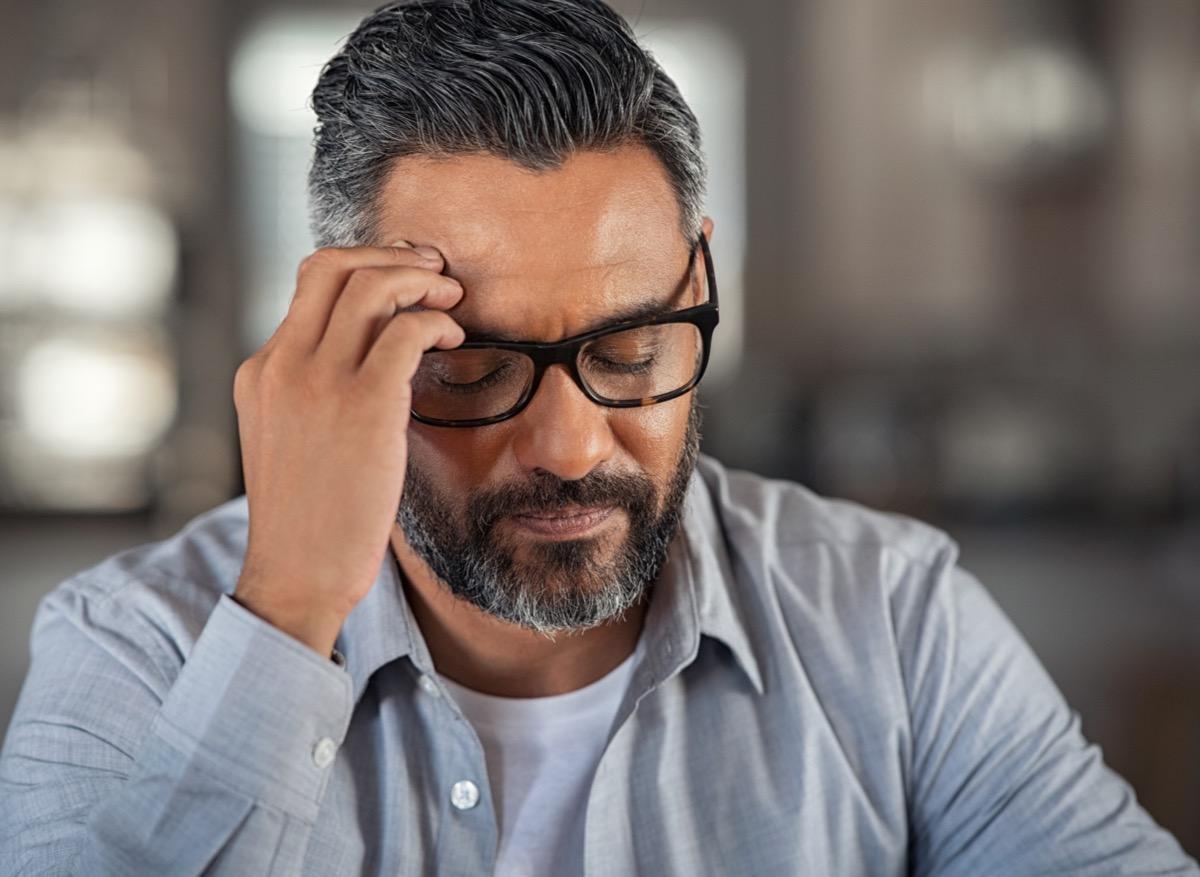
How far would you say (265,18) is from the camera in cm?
407

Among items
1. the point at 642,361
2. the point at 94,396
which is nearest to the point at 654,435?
the point at 642,361

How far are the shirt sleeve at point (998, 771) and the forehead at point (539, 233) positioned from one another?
0.45m

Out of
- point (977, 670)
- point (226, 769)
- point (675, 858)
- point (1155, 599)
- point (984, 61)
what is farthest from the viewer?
point (984, 61)

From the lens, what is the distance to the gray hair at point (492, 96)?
1105 millimetres

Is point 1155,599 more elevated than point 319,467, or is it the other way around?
point 319,467

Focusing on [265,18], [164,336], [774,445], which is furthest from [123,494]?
[774,445]

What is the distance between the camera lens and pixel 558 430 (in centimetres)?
106

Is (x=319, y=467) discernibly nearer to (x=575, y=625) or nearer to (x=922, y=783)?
(x=575, y=625)

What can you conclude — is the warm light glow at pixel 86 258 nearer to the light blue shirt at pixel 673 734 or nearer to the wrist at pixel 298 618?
the light blue shirt at pixel 673 734

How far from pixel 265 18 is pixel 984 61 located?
7.92ft

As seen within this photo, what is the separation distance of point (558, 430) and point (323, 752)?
323mm

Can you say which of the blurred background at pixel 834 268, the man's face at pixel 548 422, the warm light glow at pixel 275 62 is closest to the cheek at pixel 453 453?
the man's face at pixel 548 422

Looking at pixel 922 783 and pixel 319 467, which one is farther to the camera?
pixel 922 783

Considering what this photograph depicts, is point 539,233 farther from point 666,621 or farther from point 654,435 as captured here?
point 666,621
